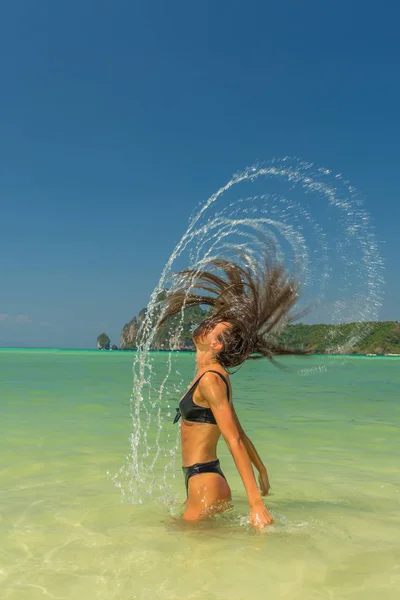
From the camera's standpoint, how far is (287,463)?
27.8 feet

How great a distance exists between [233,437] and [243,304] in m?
1.16

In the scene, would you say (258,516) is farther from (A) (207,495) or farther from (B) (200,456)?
(B) (200,456)

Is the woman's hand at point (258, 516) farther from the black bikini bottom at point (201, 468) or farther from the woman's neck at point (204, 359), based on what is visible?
the woman's neck at point (204, 359)

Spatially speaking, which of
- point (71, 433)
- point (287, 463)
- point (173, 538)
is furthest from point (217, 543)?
point (71, 433)

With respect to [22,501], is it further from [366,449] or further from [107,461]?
[366,449]

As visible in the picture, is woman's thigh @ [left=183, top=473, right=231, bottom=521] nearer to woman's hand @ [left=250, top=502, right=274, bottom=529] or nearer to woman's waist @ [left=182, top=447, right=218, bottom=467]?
woman's waist @ [left=182, top=447, right=218, bottom=467]

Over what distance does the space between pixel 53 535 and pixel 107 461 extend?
11.4 feet

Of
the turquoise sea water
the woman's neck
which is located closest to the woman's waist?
the turquoise sea water

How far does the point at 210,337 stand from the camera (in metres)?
4.73

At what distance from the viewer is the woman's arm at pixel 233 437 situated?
409cm

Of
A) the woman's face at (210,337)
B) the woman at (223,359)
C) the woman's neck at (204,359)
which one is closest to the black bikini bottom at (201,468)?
the woman at (223,359)

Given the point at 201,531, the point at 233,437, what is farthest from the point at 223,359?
the point at 201,531

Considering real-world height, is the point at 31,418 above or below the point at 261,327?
below

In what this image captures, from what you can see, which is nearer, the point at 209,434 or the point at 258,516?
the point at 258,516
